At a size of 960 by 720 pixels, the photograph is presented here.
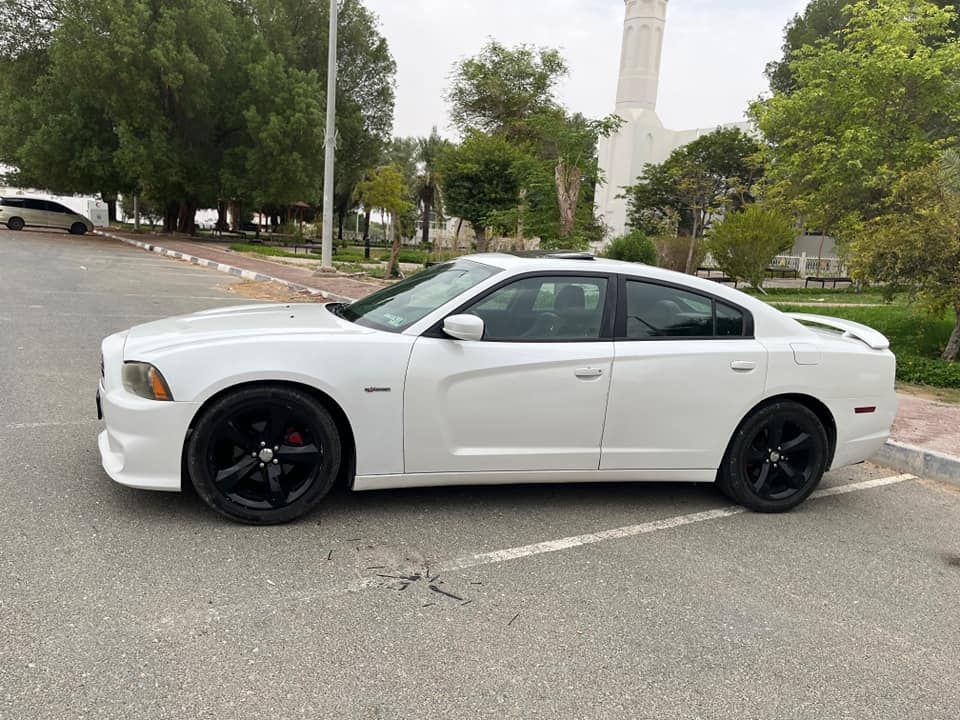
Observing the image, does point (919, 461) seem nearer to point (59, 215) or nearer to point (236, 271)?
point (236, 271)

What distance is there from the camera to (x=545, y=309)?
4.20m

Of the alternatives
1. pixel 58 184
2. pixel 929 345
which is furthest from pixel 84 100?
pixel 929 345

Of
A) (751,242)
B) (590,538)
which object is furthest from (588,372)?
(751,242)

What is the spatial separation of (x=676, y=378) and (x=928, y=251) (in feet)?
20.9

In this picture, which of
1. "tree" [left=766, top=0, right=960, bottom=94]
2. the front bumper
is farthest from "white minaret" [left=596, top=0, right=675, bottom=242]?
the front bumper

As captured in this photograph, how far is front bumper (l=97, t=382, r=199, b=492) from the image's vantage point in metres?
3.53

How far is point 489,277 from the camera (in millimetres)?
4168

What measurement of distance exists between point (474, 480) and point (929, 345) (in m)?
9.17

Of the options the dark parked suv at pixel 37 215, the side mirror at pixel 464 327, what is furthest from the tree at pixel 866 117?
the dark parked suv at pixel 37 215

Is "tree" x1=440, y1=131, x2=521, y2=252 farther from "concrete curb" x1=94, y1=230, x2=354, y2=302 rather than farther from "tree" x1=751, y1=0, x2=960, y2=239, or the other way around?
"tree" x1=751, y1=0, x2=960, y2=239

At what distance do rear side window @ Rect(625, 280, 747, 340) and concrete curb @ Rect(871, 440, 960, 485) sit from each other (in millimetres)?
2360

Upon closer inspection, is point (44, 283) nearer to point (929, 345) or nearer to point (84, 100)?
point (929, 345)

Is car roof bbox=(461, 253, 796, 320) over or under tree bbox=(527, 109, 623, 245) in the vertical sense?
under

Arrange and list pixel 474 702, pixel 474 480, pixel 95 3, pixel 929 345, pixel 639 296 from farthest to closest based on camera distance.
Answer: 1. pixel 95 3
2. pixel 929 345
3. pixel 639 296
4. pixel 474 480
5. pixel 474 702
